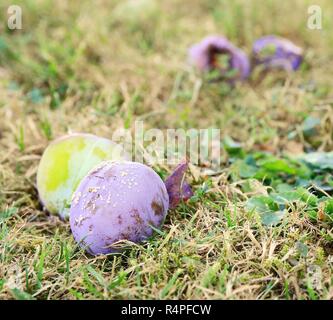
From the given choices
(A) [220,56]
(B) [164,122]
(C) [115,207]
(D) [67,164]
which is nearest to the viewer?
Result: (C) [115,207]

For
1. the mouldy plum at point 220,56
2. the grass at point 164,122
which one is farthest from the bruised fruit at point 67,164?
the mouldy plum at point 220,56

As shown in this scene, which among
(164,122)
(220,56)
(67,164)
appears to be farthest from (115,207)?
(220,56)

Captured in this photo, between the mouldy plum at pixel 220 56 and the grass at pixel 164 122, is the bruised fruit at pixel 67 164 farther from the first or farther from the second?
the mouldy plum at pixel 220 56

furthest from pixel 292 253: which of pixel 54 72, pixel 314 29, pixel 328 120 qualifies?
pixel 314 29

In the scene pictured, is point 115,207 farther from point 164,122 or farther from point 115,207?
point 164,122
